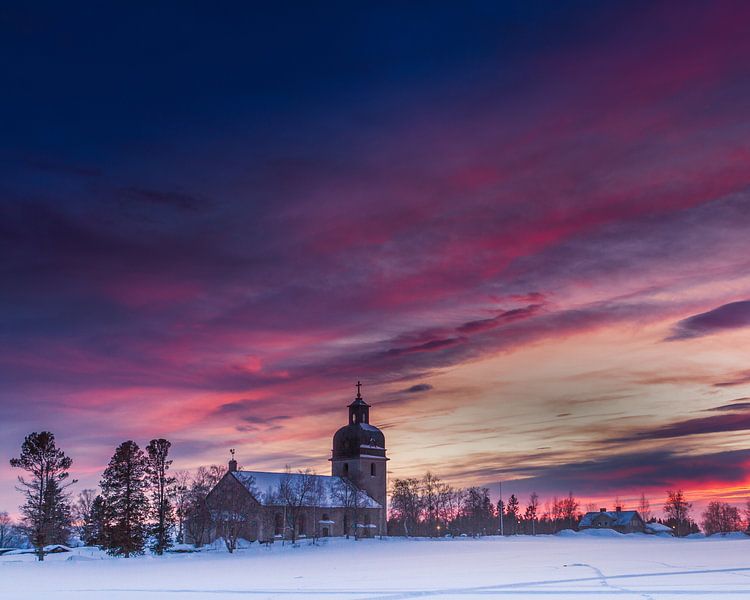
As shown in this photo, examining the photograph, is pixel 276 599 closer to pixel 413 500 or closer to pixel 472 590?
pixel 472 590

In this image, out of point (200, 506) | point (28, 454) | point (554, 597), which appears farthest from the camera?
point (200, 506)

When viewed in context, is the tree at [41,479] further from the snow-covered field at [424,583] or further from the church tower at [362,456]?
the church tower at [362,456]

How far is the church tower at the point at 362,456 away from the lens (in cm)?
14462

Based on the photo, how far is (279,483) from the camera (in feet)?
425

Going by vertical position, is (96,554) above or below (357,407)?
below

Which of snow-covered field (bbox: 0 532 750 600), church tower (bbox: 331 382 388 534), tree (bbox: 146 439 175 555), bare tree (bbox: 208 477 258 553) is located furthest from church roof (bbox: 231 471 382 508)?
snow-covered field (bbox: 0 532 750 600)

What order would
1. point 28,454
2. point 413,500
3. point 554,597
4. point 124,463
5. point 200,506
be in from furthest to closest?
point 413,500 < point 200,506 < point 124,463 < point 28,454 < point 554,597

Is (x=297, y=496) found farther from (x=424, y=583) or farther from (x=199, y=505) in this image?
(x=424, y=583)

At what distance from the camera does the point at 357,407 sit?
503 feet

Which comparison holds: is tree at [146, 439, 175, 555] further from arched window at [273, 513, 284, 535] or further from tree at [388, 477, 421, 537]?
tree at [388, 477, 421, 537]

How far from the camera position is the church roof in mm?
120438

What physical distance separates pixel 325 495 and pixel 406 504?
39363 millimetres

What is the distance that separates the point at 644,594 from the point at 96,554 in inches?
2614

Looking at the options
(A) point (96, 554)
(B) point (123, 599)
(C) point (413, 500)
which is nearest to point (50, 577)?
(B) point (123, 599)
